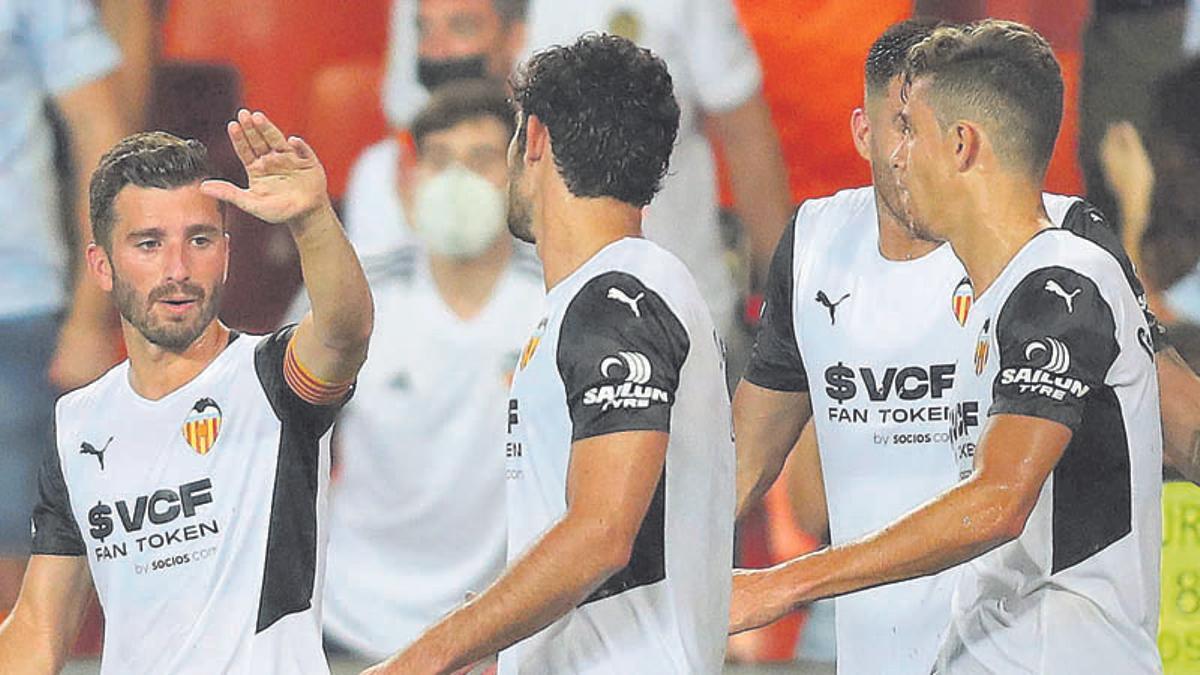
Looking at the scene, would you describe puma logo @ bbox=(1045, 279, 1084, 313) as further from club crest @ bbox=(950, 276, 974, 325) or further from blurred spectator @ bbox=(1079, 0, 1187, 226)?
blurred spectator @ bbox=(1079, 0, 1187, 226)

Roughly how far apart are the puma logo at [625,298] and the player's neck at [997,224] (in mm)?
623

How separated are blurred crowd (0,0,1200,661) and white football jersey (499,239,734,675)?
160 inches

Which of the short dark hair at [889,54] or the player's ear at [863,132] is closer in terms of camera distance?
the short dark hair at [889,54]

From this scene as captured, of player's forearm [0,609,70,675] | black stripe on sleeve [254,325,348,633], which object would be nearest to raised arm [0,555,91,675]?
player's forearm [0,609,70,675]

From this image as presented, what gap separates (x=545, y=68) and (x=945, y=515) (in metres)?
0.98

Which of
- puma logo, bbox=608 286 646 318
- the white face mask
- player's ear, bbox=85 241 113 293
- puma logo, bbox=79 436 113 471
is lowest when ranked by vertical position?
puma logo, bbox=79 436 113 471

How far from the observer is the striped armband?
345cm

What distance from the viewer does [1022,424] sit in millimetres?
2973

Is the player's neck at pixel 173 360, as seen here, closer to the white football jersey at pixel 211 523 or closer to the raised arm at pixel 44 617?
the white football jersey at pixel 211 523

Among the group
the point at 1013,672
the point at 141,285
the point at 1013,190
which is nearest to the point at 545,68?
the point at 1013,190

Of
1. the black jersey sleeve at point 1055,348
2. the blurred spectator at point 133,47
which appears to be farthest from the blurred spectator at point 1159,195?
the black jersey sleeve at point 1055,348

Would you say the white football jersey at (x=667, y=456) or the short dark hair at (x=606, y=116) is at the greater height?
the short dark hair at (x=606, y=116)

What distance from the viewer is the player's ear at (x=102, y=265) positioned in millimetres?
3838

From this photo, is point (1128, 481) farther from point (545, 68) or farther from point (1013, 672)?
point (545, 68)
